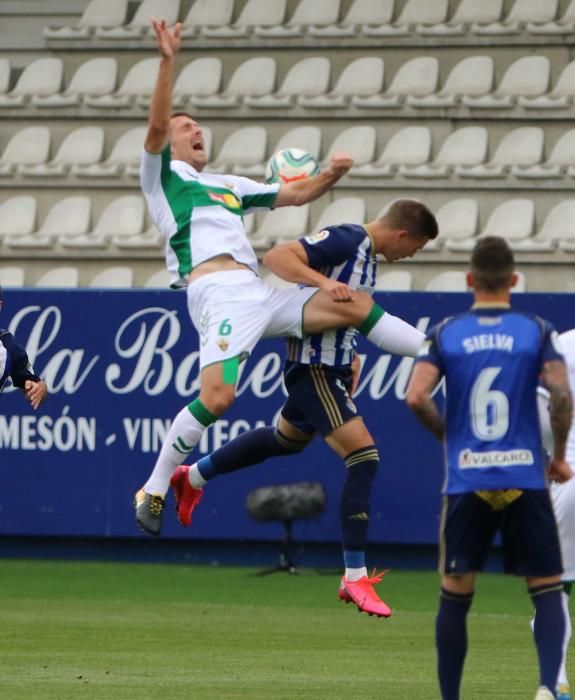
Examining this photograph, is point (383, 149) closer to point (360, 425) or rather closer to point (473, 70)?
point (473, 70)

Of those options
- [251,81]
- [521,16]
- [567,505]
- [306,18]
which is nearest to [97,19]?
[251,81]

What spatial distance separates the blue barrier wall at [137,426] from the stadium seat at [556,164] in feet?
11.8

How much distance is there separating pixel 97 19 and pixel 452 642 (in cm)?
1478

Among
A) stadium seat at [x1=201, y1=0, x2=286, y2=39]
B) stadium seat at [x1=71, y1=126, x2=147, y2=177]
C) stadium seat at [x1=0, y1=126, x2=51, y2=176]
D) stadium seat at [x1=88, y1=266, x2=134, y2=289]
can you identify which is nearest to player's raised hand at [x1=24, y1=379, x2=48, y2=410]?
stadium seat at [x1=88, y1=266, x2=134, y2=289]

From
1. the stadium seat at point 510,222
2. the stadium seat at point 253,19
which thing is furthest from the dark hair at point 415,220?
the stadium seat at point 253,19

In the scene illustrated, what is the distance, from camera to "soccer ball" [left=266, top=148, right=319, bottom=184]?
10023 millimetres

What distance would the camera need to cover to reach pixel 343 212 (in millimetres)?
17203

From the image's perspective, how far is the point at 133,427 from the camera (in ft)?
48.8

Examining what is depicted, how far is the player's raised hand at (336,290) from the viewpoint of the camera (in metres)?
8.59

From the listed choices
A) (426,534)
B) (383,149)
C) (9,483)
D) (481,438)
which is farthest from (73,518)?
(481,438)

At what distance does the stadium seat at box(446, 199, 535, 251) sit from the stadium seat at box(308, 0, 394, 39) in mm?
3299

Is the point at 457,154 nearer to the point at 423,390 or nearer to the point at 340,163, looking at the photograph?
the point at 340,163

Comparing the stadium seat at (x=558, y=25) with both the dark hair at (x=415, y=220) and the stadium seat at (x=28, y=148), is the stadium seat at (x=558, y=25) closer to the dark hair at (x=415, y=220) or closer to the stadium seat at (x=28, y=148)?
the stadium seat at (x=28, y=148)

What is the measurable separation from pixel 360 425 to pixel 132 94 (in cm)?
1105
